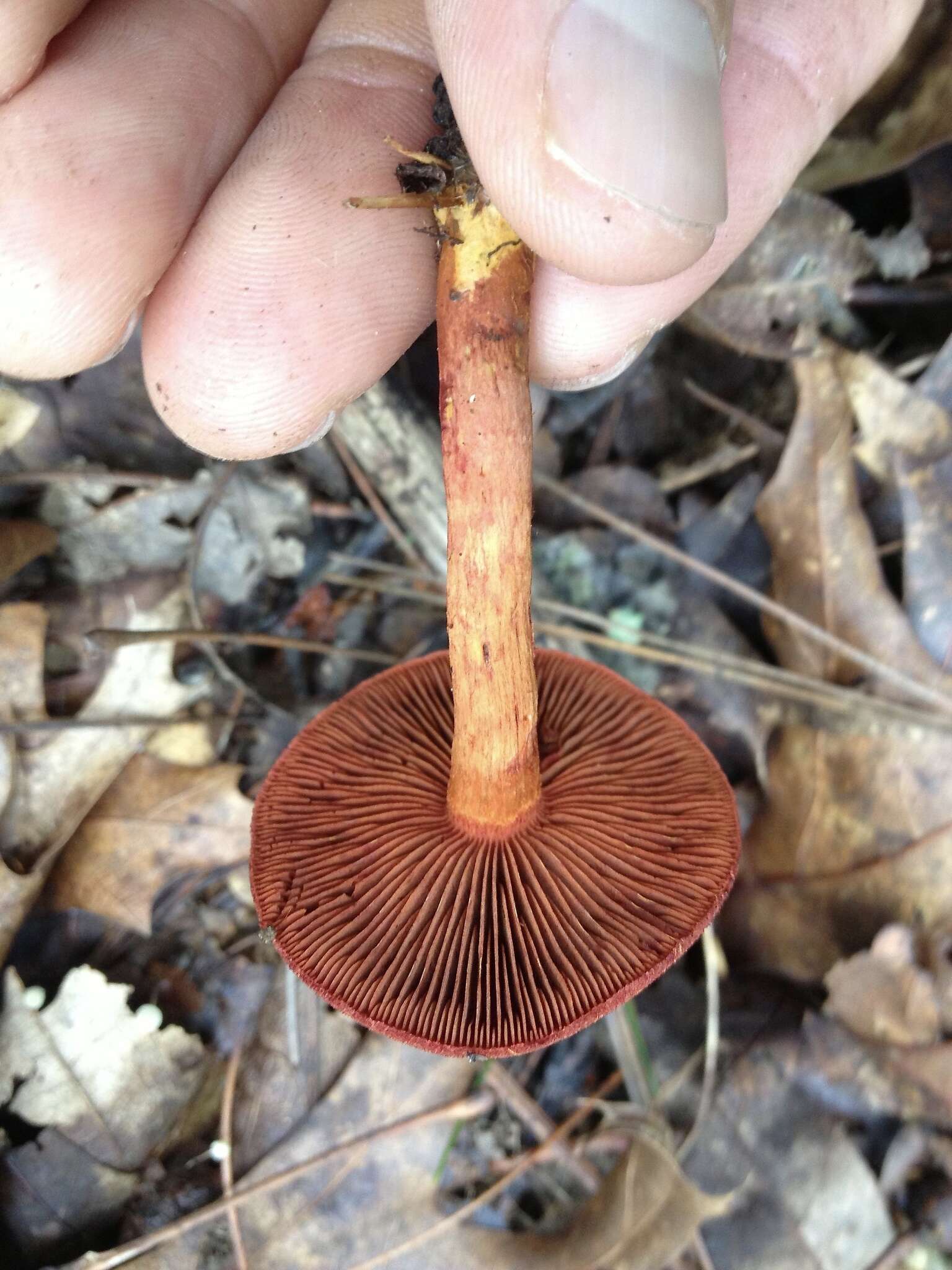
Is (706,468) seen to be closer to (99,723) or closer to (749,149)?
(749,149)

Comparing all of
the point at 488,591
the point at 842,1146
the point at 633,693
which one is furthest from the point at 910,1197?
the point at 488,591

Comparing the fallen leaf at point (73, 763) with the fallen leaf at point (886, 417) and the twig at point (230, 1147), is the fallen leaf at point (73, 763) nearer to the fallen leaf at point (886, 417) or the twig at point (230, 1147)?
the twig at point (230, 1147)

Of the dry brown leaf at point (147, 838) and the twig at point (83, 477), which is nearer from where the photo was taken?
the dry brown leaf at point (147, 838)

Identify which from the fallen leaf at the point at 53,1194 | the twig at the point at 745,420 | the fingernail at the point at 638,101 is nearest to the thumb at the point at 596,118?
the fingernail at the point at 638,101

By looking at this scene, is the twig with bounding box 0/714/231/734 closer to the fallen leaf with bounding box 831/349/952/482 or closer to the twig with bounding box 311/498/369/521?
the twig with bounding box 311/498/369/521

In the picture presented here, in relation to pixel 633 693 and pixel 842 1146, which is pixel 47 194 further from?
pixel 842 1146

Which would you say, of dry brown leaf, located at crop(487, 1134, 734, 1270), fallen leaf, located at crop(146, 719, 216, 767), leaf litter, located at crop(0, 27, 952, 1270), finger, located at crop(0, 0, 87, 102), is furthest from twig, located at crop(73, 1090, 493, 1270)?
finger, located at crop(0, 0, 87, 102)
